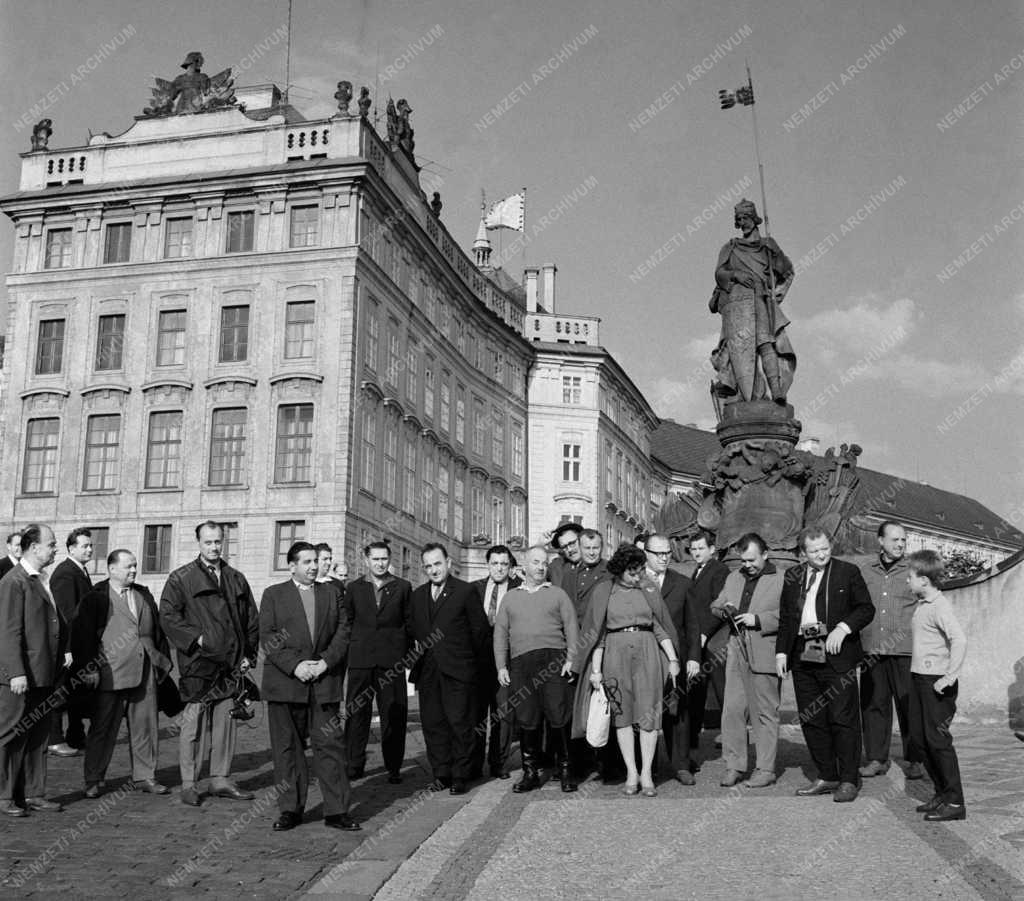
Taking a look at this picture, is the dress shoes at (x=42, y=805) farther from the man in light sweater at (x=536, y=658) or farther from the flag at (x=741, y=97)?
the flag at (x=741, y=97)

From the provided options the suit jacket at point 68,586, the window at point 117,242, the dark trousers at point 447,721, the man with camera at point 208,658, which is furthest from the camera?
the window at point 117,242

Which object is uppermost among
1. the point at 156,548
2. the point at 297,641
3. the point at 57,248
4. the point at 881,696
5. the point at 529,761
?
the point at 57,248

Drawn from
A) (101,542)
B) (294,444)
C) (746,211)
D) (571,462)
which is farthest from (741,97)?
(571,462)

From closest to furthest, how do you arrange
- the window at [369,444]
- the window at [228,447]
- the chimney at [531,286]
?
the window at [228,447], the window at [369,444], the chimney at [531,286]

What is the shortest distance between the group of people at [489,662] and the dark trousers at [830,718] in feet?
0.05

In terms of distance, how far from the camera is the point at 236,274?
129ft

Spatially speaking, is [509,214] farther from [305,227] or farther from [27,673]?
[27,673]

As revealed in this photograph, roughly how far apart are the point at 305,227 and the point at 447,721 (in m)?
31.9

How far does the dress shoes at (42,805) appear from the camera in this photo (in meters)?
8.23

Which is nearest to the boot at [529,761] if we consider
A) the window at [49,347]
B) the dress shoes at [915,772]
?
the dress shoes at [915,772]

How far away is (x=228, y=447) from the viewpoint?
38219 millimetres

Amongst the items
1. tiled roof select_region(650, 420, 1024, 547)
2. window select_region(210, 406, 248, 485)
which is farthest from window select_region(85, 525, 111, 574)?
tiled roof select_region(650, 420, 1024, 547)

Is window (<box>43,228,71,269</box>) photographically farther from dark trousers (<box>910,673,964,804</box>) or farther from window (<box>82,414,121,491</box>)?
dark trousers (<box>910,673,964,804</box>)

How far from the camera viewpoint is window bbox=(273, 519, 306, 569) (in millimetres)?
36750
